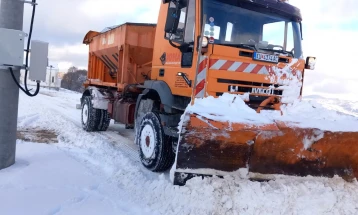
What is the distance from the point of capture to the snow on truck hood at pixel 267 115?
3.86m

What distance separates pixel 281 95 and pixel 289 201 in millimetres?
1684

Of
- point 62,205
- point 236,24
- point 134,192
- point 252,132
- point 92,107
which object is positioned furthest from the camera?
point 92,107

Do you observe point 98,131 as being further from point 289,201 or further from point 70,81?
point 70,81

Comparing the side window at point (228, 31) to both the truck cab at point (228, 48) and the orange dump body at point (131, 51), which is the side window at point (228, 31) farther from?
the orange dump body at point (131, 51)

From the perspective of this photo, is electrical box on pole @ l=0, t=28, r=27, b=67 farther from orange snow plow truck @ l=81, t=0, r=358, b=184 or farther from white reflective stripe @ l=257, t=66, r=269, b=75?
white reflective stripe @ l=257, t=66, r=269, b=75

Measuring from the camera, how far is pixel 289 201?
12.5ft

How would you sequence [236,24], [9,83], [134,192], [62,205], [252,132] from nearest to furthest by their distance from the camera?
[62,205] → [252,132] → [134,192] → [9,83] → [236,24]

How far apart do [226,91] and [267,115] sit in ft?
2.34

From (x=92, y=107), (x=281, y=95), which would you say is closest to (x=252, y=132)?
(x=281, y=95)

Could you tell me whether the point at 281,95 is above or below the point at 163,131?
above

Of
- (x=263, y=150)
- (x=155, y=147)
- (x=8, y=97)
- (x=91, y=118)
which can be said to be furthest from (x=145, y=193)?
(x=91, y=118)

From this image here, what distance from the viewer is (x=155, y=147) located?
16.9ft

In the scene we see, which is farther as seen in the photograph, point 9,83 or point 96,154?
point 96,154

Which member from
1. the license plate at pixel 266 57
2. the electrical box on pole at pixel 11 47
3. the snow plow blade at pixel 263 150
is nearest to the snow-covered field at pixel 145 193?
the snow plow blade at pixel 263 150
